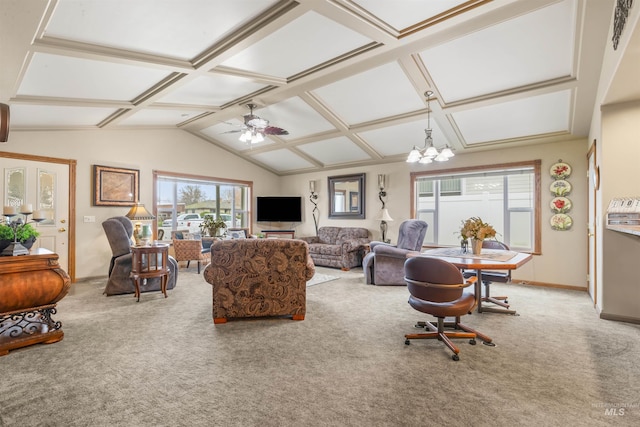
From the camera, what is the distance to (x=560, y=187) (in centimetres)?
499

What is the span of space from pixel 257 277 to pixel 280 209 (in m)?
5.17

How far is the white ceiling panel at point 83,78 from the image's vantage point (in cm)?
324

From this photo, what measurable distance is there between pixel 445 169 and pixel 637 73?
3568mm

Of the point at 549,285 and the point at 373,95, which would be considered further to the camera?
the point at 549,285

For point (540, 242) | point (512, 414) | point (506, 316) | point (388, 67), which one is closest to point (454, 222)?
point (540, 242)

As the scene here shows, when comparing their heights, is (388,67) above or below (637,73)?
above

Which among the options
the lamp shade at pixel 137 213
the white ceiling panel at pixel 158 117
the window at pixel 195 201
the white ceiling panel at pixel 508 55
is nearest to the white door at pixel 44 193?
the lamp shade at pixel 137 213

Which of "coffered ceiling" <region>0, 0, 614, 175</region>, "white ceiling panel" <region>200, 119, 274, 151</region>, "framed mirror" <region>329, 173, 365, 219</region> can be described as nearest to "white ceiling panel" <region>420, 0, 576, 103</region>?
"coffered ceiling" <region>0, 0, 614, 175</region>

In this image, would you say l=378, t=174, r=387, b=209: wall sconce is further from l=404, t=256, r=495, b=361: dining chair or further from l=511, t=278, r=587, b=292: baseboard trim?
l=404, t=256, r=495, b=361: dining chair

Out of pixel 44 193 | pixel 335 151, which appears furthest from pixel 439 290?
pixel 44 193

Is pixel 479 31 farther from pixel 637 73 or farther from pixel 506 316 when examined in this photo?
pixel 506 316

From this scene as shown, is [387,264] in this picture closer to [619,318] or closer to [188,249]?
[619,318]

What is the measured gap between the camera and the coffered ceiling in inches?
106

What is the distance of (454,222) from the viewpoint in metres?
6.24
